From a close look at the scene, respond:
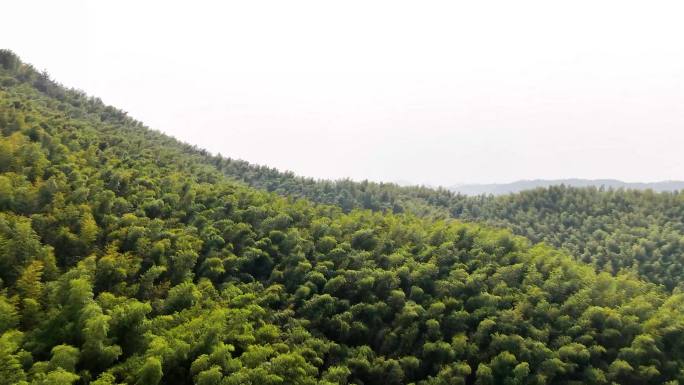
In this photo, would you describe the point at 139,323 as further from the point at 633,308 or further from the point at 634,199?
the point at 634,199

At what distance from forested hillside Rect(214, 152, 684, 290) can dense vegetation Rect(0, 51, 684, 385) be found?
19301 mm

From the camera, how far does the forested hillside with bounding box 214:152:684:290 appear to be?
37.2 meters

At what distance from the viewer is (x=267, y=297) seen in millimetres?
16062

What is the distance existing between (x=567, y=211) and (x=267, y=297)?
139 feet

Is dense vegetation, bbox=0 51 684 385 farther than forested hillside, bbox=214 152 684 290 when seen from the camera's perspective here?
No

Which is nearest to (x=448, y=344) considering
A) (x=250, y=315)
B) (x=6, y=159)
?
(x=250, y=315)

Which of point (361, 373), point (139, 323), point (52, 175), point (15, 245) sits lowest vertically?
point (361, 373)

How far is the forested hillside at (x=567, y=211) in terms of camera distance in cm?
3719

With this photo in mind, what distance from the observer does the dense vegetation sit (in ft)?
35.8

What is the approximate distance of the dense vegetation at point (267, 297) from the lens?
430 inches

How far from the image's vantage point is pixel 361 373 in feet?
48.9

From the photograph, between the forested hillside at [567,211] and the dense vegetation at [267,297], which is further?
the forested hillside at [567,211]

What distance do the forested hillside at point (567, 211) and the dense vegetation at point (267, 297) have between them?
19.3 m

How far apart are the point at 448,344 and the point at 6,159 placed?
15.2 m
